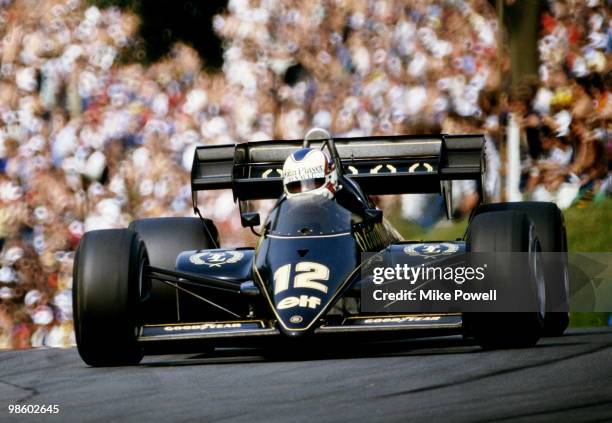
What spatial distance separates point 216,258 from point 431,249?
1573mm

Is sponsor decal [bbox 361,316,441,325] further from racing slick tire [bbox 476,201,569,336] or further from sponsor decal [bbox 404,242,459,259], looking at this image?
racing slick tire [bbox 476,201,569,336]

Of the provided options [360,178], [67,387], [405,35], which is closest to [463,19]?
[405,35]

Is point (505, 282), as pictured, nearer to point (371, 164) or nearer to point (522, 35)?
point (371, 164)

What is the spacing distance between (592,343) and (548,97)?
20.2ft

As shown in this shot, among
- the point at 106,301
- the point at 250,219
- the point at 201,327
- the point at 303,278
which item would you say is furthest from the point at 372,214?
the point at 106,301

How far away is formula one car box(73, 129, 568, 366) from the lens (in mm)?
8305

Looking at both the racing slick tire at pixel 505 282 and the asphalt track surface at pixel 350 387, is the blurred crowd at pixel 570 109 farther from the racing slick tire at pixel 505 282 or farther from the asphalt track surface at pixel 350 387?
the racing slick tire at pixel 505 282

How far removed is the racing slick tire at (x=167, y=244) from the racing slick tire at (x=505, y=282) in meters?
3.02

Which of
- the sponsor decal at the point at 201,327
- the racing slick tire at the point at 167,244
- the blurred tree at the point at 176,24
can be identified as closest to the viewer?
the sponsor decal at the point at 201,327

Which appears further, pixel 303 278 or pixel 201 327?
pixel 201 327

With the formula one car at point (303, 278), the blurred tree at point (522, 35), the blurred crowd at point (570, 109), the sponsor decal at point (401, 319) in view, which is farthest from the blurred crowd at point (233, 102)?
the sponsor decal at point (401, 319)

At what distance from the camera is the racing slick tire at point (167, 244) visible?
35.1 ft

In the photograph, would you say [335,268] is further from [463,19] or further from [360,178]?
[463,19]

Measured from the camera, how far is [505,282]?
329 inches
